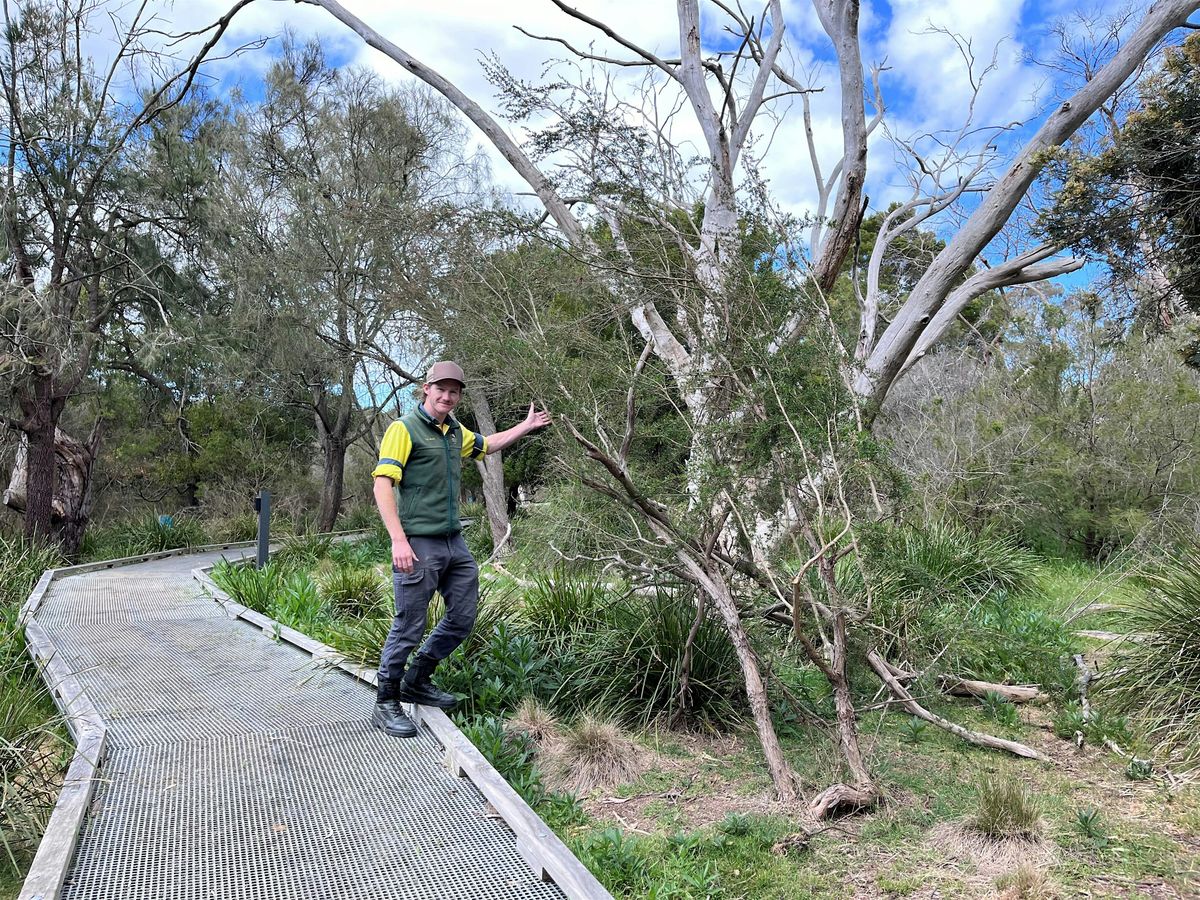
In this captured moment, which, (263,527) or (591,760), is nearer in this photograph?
(591,760)

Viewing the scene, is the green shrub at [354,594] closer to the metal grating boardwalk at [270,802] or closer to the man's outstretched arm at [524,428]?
the metal grating boardwalk at [270,802]

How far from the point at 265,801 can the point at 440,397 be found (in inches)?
81.0

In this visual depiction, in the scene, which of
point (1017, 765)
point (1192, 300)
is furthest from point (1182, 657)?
point (1192, 300)

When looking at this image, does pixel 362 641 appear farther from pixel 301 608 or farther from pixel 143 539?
pixel 143 539

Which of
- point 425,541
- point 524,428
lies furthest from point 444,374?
point 425,541

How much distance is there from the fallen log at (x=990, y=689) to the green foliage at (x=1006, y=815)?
1.94m

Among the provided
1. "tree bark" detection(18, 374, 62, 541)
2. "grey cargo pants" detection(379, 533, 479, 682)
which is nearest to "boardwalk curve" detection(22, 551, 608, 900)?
"grey cargo pants" detection(379, 533, 479, 682)

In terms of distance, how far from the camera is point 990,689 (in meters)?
5.93

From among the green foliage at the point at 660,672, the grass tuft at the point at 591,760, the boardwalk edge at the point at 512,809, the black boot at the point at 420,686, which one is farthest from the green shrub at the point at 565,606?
the black boot at the point at 420,686

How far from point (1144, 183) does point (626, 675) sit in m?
6.08

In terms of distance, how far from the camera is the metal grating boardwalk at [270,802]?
9.17ft

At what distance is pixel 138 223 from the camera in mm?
14273

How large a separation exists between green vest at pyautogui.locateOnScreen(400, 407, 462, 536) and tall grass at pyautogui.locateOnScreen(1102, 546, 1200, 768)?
418 centimetres

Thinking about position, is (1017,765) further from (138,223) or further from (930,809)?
(138,223)
